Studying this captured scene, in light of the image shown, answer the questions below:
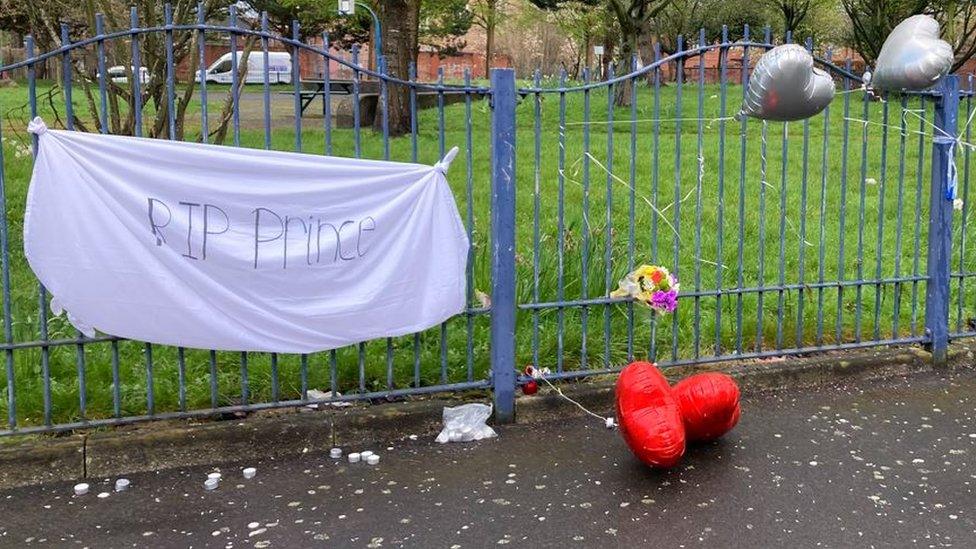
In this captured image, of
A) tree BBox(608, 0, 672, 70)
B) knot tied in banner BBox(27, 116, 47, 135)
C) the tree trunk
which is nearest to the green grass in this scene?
knot tied in banner BBox(27, 116, 47, 135)

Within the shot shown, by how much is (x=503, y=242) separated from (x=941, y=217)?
2729 millimetres

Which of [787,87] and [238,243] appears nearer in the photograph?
[238,243]

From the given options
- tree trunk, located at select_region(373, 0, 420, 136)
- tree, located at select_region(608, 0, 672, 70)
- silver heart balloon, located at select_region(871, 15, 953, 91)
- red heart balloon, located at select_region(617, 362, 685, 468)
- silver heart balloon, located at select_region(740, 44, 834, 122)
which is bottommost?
red heart balloon, located at select_region(617, 362, 685, 468)

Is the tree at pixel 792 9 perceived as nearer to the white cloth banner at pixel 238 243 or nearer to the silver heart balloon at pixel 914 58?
the silver heart balloon at pixel 914 58

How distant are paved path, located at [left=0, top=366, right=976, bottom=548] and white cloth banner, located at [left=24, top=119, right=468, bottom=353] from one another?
2.17 feet

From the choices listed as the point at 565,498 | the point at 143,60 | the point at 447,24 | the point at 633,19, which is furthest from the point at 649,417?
the point at 447,24

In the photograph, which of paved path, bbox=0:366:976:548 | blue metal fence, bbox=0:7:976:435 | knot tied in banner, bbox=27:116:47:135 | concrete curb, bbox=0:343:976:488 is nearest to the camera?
paved path, bbox=0:366:976:548

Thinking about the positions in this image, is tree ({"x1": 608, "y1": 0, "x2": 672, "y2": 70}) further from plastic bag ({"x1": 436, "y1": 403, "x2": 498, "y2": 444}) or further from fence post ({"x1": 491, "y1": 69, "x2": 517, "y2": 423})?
plastic bag ({"x1": 436, "y1": 403, "x2": 498, "y2": 444})

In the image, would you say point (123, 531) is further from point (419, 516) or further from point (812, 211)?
point (812, 211)

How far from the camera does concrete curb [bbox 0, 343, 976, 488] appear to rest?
14.3 ft

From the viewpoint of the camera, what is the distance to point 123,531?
12.6 feet

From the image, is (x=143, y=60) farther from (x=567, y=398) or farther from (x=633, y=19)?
(x=633, y=19)

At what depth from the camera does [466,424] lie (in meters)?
4.88

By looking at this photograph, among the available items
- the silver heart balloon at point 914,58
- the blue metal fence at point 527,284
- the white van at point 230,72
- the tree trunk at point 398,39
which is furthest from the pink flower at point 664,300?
the tree trunk at point 398,39
